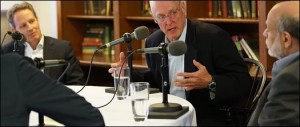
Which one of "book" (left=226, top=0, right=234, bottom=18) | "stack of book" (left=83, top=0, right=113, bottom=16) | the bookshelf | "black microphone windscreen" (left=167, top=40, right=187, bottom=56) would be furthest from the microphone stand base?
"stack of book" (left=83, top=0, right=113, bottom=16)

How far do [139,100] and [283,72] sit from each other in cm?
58

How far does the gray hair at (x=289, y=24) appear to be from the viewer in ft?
6.12

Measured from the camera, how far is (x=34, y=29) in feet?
11.4

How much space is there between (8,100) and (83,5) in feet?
10.3

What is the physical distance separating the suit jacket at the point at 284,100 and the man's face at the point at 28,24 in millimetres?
2121

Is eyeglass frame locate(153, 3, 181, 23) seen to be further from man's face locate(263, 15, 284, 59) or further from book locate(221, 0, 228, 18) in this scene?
book locate(221, 0, 228, 18)

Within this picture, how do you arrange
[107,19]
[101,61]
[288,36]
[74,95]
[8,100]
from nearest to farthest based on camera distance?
[8,100]
[74,95]
[288,36]
[101,61]
[107,19]

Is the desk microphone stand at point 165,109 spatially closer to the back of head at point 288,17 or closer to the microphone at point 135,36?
the microphone at point 135,36

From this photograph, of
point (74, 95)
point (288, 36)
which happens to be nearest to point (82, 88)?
point (74, 95)

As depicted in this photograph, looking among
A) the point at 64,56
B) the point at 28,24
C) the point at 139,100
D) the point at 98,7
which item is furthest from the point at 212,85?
the point at 98,7

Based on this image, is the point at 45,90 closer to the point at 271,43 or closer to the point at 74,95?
the point at 74,95

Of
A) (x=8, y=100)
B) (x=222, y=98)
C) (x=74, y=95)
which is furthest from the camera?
(x=222, y=98)

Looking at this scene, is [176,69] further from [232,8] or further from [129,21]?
[129,21]

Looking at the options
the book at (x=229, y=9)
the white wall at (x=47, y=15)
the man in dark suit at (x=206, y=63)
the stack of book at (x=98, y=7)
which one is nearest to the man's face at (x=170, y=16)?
the man in dark suit at (x=206, y=63)
